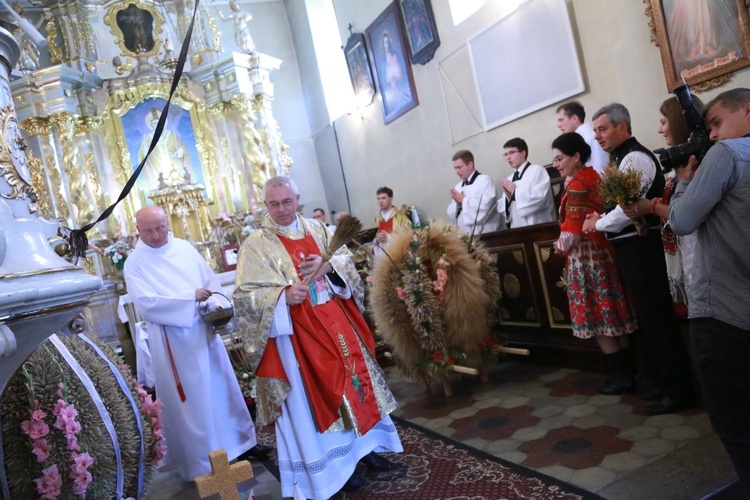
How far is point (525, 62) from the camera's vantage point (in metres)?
6.71

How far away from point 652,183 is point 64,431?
123 inches

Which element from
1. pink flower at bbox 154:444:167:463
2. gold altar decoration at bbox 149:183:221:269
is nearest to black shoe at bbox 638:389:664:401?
pink flower at bbox 154:444:167:463

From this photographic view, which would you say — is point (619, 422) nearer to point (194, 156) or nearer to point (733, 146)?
point (733, 146)

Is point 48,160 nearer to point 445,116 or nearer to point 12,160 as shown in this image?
point 445,116

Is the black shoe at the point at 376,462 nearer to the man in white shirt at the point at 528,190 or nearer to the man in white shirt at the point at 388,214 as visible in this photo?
the man in white shirt at the point at 528,190

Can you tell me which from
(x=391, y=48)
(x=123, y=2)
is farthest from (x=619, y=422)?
(x=123, y=2)

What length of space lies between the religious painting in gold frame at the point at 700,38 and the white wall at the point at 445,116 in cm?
11

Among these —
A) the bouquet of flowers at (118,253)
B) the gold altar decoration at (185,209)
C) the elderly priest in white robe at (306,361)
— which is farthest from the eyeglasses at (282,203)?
the gold altar decoration at (185,209)

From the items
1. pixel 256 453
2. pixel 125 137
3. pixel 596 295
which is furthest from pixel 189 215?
pixel 596 295

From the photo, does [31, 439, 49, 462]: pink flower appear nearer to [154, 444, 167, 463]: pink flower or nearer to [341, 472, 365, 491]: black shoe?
[154, 444, 167, 463]: pink flower

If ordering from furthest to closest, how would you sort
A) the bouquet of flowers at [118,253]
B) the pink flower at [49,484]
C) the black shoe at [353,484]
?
the bouquet of flowers at [118,253], the black shoe at [353,484], the pink flower at [49,484]

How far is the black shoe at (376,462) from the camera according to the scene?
3617mm

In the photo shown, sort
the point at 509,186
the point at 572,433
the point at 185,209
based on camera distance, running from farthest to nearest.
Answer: the point at 185,209 → the point at 509,186 → the point at 572,433

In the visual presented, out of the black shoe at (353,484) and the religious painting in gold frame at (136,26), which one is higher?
the religious painting in gold frame at (136,26)
